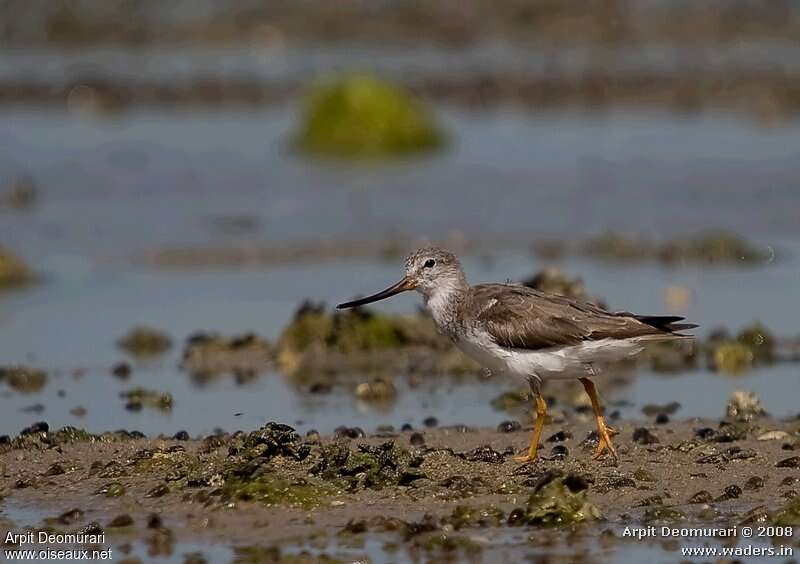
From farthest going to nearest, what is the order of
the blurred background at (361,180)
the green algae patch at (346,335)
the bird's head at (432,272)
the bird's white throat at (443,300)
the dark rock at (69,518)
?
the green algae patch at (346,335)
the blurred background at (361,180)
the bird's head at (432,272)
the bird's white throat at (443,300)
the dark rock at (69,518)

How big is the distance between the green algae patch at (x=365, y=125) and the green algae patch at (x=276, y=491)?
11.2 meters

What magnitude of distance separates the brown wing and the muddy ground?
0.62m

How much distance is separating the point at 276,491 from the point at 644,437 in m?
2.30

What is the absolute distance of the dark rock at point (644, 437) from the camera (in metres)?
9.42

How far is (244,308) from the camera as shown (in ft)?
44.1

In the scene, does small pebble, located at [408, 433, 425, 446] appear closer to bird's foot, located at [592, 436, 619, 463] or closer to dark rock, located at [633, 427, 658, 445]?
bird's foot, located at [592, 436, 619, 463]

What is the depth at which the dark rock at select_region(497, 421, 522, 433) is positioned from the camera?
32.4ft

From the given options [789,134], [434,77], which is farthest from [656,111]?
[434,77]

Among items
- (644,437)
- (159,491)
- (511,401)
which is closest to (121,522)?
(159,491)

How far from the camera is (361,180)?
59.6ft

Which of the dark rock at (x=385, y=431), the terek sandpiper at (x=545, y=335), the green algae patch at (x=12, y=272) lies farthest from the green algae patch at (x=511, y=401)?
the green algae patch at (x=12, y=272)

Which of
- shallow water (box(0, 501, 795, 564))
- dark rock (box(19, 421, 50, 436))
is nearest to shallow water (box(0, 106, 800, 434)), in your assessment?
dark rock (box(19, 421, 50, 436))

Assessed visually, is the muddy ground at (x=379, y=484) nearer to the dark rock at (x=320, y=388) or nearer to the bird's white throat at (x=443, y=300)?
the bird's white throat at (x=443, y=300)

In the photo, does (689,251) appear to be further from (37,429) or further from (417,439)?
(37,429)
